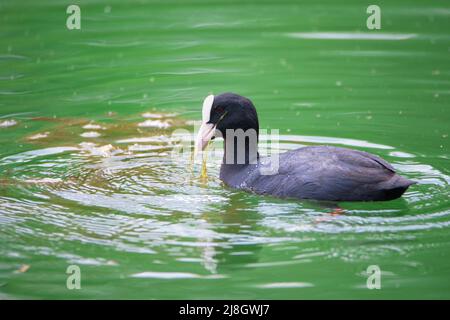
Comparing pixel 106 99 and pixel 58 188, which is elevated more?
pixel 106 99

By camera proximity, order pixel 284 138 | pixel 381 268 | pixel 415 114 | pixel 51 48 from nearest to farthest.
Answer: pixel 381 268 → pixel 284 138 → pixel 415 114 → pixel 51 48

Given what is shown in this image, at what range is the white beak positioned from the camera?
7.59 metres

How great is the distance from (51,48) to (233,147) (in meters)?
5.47

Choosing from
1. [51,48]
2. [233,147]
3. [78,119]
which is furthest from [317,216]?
[51,48]

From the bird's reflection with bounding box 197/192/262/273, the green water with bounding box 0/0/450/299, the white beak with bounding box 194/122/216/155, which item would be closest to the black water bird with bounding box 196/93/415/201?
the white beak with bounding box 194/122/216/155

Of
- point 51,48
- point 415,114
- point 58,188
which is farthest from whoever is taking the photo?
point 51,48

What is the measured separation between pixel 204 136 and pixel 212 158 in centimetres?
85

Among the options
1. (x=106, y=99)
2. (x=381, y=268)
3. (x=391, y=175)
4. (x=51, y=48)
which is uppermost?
(x=51, y=48)

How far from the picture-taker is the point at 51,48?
1232cm

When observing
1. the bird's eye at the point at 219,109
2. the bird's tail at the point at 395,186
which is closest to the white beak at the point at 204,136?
the bird's eye at the point at 219,109

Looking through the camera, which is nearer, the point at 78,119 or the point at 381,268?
the point at 381,268

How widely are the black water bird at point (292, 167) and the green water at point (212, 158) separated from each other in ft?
0.44

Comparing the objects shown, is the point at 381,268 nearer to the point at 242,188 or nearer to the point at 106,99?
the point at 242,188

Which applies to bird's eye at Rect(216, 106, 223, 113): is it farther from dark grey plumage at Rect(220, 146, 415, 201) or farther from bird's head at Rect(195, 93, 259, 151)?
dark grey plumage at Rect(220, 146, 415, 201)
